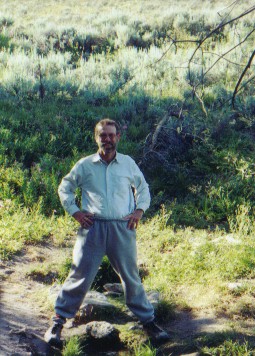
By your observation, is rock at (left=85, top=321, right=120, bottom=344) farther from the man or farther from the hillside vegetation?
the hillside vegetation

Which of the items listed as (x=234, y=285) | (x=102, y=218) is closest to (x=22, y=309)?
(x=102, y=218)

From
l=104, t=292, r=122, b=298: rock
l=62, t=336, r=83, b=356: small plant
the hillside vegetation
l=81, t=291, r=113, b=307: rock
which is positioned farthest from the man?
l=104, t=292, r=122, b=298: rock

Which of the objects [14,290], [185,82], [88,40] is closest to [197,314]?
[14,290]

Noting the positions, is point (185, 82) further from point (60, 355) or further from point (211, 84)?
point (60, 355)

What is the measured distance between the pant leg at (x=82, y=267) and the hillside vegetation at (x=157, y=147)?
1176 mm

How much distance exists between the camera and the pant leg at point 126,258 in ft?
13.8

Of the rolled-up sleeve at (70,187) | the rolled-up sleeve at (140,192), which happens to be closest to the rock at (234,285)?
the rolled-up sleeve at (140,192)

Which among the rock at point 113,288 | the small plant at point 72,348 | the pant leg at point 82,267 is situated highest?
the pant leg at point 82,267

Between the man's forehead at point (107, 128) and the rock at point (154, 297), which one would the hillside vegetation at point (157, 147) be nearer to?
the rock at point (154, 297)

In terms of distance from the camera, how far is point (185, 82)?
11.6 metres

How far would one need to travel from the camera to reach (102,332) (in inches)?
177

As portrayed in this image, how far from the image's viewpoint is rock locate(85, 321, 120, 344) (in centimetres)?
448

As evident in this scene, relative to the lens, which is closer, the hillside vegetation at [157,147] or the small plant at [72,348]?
the small plant at [72,348]

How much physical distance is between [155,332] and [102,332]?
0.46 metres
